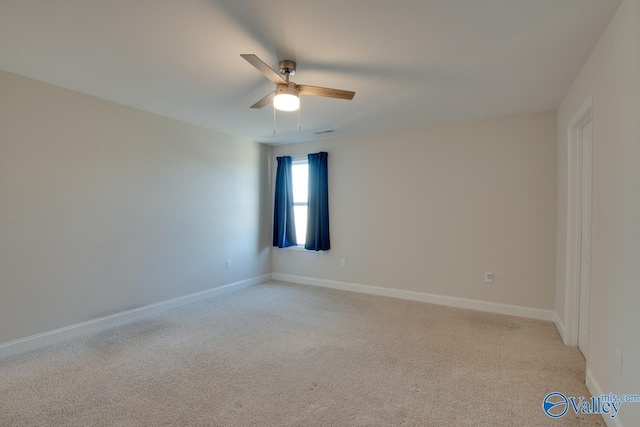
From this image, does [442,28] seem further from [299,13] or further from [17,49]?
[17,49]

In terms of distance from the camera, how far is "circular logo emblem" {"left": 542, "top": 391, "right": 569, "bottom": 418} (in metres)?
1.95

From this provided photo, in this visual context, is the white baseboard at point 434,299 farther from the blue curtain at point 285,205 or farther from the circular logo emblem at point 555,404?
the circular logo emblem at point 555,404

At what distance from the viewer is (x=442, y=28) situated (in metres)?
2.00

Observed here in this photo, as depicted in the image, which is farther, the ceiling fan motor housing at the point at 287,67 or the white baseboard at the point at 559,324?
the white baseboard at the point at 559,324

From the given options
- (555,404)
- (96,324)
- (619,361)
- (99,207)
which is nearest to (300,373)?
(555,404)

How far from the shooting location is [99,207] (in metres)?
3.33

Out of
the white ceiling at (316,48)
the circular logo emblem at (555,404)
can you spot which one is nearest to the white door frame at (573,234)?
the white ceiling at (316,48)

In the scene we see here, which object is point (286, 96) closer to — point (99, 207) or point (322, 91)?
point (322, 91)

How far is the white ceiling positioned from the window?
6.77 ft

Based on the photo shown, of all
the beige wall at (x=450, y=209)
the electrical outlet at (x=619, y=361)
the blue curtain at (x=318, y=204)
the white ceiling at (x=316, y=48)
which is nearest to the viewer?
the electrical outlet at (x=619, y=361)

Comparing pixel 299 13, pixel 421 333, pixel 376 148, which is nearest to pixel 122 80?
pixel 299 13

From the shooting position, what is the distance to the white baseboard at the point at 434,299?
363 cm

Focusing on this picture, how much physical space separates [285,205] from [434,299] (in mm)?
2819

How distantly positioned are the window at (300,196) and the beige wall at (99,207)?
114cm
